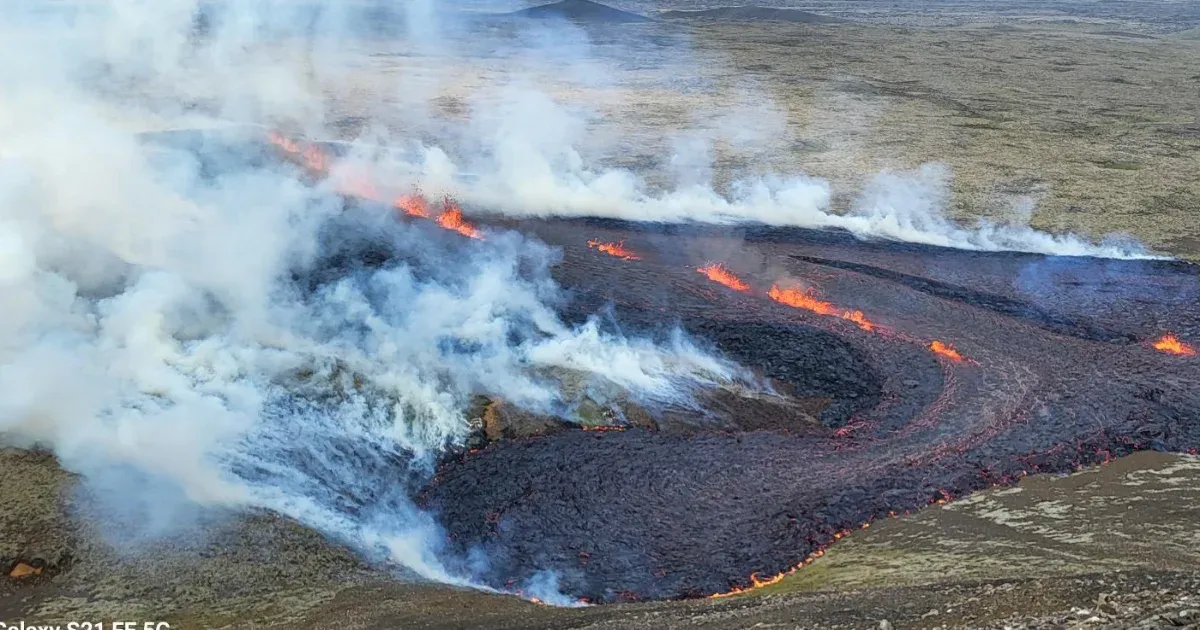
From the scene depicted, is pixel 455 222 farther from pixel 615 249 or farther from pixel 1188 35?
pixel 1188 35

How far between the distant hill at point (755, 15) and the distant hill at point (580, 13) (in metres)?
4.93

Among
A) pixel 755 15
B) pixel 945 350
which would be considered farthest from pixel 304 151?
pixel 755 15

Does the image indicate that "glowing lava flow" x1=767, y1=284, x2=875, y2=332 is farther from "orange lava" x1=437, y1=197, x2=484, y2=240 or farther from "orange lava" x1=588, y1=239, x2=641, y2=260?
"orange lava" x1=437, y1=197, x2=484, y2=240

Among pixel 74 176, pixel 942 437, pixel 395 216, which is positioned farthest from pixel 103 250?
pixel 942 437

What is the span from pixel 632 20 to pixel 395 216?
157 ft

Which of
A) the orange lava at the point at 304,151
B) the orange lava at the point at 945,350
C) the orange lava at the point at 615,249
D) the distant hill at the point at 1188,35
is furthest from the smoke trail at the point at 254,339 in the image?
the distant hill at the point at 1188,35

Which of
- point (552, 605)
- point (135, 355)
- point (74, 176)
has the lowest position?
point (552, 605)

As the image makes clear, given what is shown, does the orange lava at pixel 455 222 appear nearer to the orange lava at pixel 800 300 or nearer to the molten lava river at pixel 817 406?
the molten lava river at pixel 817 406

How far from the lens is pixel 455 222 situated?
770 inches

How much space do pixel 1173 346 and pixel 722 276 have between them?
294 inches

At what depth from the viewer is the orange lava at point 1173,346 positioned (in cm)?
1500

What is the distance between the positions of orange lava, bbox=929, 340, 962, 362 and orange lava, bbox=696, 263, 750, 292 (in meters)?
3.42

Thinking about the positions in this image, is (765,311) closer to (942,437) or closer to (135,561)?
(942,437)

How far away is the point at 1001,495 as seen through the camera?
1100cm
